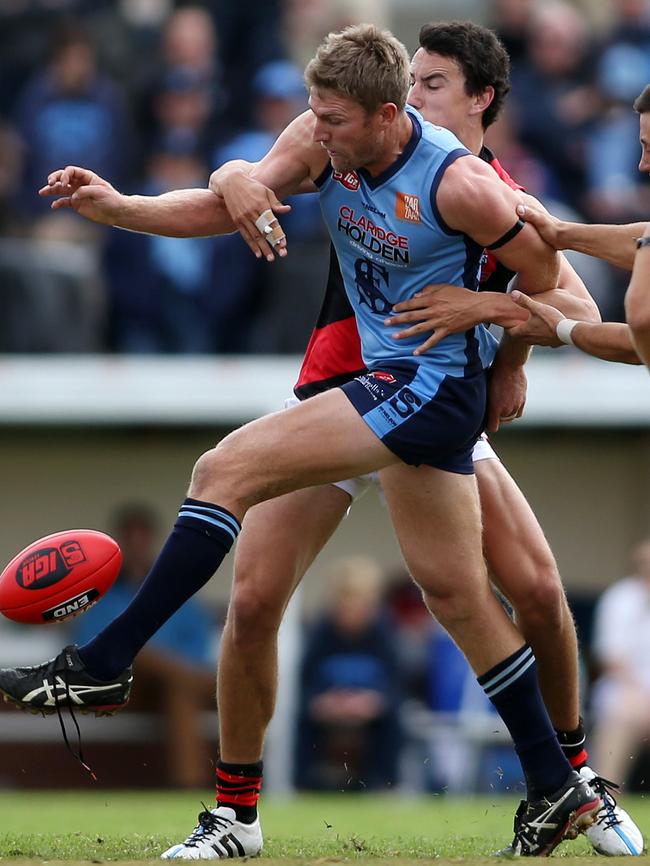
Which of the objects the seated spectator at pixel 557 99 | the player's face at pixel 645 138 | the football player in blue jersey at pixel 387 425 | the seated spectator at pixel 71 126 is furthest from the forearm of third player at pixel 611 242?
the seated spectator at pixel 71 126

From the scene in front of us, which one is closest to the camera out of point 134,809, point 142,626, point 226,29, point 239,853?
point 142,626

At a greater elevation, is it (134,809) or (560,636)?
(560,636)

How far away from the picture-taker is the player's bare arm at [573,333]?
18.0ft

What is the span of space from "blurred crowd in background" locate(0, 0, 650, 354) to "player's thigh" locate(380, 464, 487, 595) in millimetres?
5311

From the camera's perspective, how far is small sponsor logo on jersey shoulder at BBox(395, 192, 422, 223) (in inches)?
212

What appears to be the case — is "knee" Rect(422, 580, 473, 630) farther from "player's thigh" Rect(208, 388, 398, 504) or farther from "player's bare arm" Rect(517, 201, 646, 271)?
"player's bare arm" Rect(517, 201, 646, 271)

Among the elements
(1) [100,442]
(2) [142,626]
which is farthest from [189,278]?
(2) [142,626]

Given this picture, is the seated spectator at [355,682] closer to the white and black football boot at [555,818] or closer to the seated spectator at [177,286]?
the seated spectator at [177,286]

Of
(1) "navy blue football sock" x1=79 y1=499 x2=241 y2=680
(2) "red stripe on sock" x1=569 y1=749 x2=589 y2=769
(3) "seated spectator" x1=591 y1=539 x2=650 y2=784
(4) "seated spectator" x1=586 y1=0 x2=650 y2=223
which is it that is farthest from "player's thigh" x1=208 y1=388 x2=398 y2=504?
(4) "seated spectator" x1=586 y1=0 x2=650 y2=223

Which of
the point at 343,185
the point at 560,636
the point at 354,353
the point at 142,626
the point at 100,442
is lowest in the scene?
the point at 100,442

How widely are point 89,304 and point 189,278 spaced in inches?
27.0

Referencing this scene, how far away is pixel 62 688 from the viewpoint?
522cm

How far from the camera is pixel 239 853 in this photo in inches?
232

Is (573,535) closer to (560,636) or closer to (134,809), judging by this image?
(134,809)
